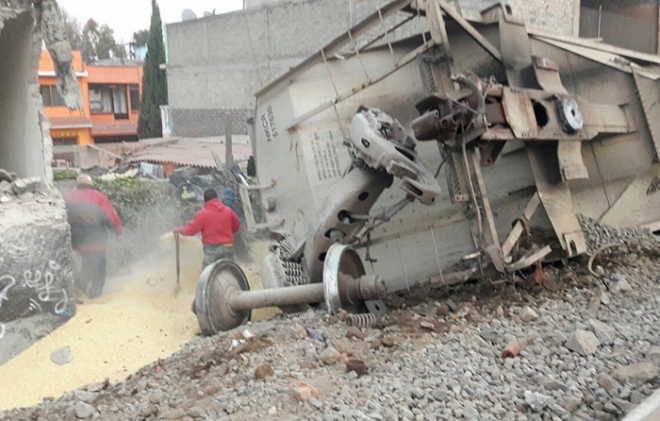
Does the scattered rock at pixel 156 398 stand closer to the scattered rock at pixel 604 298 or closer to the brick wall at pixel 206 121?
the scattered rock at pixel 604 298

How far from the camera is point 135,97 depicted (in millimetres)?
35000

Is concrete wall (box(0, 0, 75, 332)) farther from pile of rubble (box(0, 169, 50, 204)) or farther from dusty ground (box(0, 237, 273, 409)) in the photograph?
dusty ground (box(0, 237, 273, 409))

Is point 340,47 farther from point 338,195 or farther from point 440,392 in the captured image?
point 440,392

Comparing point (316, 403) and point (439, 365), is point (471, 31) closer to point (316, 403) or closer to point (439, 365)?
point (439, 365)

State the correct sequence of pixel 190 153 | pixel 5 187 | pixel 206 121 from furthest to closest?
pixel 206 121 → pixel 190 153 → pixel 5 187

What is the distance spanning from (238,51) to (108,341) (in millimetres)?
14200

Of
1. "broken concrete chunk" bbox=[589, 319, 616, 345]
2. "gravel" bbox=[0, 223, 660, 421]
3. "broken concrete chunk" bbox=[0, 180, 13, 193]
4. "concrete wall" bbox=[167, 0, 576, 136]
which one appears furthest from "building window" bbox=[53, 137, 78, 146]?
"broken concrete chunk" bbox=[589, 319, 616, 345]

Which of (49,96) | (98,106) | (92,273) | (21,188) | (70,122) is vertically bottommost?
(92,273)

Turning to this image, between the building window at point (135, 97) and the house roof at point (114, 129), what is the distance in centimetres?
232

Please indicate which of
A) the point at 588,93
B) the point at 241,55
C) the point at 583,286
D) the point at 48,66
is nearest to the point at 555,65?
the point at 588,93

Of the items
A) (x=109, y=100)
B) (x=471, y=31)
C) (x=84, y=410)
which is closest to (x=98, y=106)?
(x=109, y=100)

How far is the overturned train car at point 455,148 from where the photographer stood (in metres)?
5.06

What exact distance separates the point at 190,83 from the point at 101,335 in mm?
15800

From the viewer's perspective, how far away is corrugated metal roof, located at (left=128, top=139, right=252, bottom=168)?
537 inches
